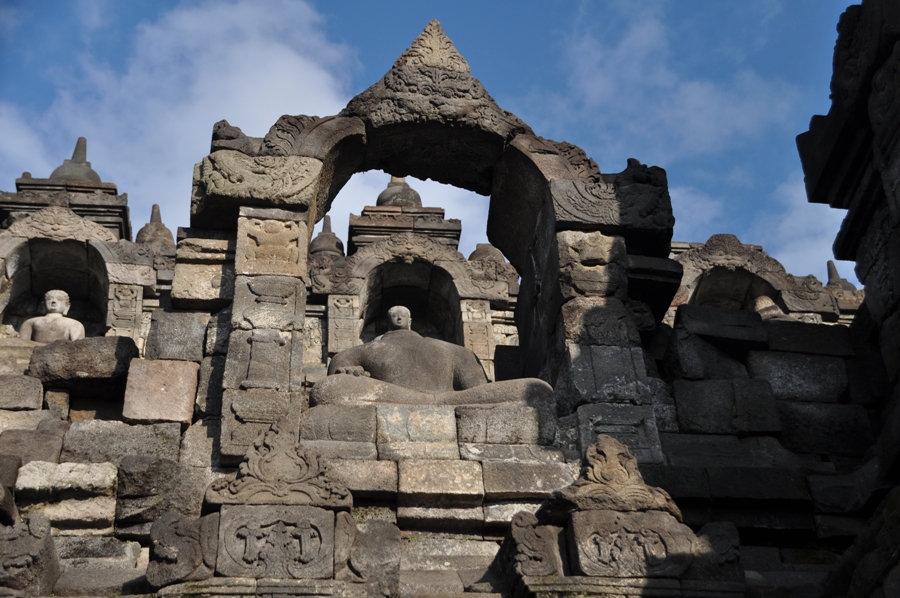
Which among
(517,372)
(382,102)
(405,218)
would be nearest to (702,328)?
(517,372)

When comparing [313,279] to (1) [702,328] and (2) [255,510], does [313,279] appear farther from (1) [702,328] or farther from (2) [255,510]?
(2) [255,510]

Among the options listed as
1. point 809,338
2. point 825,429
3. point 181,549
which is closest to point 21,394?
point 181,549

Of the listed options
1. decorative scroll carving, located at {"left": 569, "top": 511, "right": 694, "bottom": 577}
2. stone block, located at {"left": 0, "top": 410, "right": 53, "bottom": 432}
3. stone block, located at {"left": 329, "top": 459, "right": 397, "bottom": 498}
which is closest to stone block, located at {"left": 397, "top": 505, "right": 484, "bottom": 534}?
stone block, located at {"left": 329, "top": 459, "right": 397, "bottom": 498}

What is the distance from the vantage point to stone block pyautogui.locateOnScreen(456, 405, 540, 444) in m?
8.98

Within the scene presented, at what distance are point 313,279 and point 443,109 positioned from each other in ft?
15.6

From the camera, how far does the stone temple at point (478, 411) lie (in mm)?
6961

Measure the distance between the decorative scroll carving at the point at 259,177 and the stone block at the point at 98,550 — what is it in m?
3.38

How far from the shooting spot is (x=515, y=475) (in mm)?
8445

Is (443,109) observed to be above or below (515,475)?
above

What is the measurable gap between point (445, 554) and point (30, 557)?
2665mm

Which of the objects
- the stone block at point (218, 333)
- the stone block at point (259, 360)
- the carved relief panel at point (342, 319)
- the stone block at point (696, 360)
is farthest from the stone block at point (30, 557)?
the carved relief panel at point (342, 319)

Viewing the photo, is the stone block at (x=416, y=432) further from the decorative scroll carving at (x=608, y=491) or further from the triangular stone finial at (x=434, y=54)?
the triangular stone finial at (x=434, y=54)

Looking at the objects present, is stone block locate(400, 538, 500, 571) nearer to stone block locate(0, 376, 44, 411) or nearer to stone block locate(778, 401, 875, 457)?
stone block locate(778, 401, 875, 457)

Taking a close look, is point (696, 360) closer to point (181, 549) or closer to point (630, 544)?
point (630, 544)
